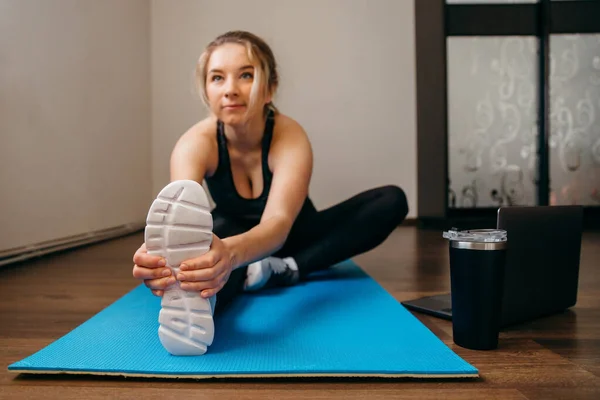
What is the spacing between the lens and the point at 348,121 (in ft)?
11.9

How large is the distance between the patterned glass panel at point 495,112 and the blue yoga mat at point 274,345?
7.72 feet

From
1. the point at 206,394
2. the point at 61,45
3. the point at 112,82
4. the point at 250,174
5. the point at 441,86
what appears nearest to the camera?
the point at 206,394

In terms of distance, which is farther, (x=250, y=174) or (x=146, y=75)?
(x=146, y=75)

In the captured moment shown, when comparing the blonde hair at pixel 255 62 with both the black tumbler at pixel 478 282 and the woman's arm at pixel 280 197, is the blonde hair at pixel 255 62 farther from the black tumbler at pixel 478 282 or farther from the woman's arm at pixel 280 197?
the black tumbler at pixel 478 282

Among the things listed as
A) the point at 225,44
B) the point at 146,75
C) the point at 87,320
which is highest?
the point at 146,75

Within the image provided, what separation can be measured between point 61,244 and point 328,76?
2.16 m

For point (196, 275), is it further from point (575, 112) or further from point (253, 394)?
point (575, 112)

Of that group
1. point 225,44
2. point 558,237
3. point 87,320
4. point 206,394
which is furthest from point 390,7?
point 206,394

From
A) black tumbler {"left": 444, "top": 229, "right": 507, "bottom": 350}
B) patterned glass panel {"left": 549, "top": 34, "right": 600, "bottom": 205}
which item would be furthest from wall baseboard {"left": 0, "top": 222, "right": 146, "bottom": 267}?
patterned glass panel {"left": 549, "top": 34, "right": 600, "bottom": 205}

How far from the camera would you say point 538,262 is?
975 millimetres

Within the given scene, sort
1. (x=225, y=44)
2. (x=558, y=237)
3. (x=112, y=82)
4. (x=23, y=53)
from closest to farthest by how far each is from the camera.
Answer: (x=558, y=237)
(x=225, y=44)
(x=23, y=53)
(x=112, y=82)

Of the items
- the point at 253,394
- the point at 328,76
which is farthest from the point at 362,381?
the point at 328,76

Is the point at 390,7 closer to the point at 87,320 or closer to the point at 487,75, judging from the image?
the point at 487,75

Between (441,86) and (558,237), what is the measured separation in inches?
94.0
